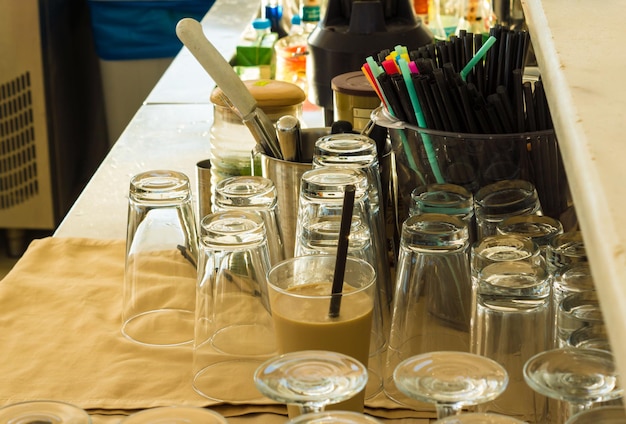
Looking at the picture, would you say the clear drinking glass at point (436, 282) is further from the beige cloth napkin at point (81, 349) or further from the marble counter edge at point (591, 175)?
the marble counter edge at point (591, 175)

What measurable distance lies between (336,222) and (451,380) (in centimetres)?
34

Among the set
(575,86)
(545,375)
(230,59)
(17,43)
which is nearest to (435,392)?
(545,375)

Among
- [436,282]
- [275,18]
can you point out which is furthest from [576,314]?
[275,18]

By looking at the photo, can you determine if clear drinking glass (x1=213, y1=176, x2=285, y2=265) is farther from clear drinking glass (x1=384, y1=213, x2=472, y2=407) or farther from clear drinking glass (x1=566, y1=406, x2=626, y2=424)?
clear drinking glass (x1=566, y1=406, x2=626, y2=424)

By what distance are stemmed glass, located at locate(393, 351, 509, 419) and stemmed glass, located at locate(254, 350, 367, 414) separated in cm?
3

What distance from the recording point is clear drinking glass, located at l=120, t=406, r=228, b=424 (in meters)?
0.51

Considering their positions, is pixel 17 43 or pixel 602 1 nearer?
pixel 602 1

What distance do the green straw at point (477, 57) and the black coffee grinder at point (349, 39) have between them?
0.46 meters

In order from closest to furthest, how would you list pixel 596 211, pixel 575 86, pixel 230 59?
pixel 596 211, pixel 575 86, pixel 230 59

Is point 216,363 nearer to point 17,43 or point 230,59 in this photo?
point 230,59

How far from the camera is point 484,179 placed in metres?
0.92

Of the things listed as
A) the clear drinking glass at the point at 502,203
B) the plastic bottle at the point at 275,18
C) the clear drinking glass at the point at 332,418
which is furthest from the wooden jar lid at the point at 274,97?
the plastic bottle at the point at 275,18

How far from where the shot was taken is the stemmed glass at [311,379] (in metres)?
0.53

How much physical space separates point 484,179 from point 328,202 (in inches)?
6.4
